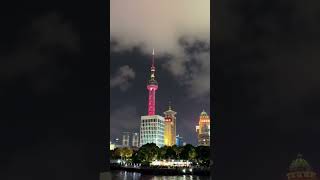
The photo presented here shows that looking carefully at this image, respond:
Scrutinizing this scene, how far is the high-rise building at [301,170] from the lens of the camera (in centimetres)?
314

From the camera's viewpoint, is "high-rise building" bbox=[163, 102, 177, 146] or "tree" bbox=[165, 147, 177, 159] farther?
"high-rise building" bbox=[163, 102, 177, 146]

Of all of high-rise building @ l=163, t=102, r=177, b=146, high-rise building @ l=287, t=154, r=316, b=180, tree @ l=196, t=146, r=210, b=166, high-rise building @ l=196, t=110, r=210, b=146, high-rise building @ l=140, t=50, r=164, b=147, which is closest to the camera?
high-rise building @ l=287, t=154, r=316, b=180

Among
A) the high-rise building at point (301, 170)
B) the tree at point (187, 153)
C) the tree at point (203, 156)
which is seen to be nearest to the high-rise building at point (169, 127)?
the tree at point (187, 153)

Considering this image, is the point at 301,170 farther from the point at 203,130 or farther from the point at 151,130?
the point at 203,130

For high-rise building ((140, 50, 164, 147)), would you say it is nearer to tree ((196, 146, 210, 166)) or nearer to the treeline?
the treeline

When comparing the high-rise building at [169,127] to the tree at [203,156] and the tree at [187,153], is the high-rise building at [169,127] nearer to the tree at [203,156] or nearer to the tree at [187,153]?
the tree at [187,153]

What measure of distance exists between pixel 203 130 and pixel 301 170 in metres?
94.5

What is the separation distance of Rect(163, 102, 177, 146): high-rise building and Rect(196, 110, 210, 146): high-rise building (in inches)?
265

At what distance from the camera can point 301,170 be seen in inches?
123

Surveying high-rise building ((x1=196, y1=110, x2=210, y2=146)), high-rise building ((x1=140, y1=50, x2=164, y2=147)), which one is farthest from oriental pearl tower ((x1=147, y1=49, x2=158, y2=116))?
high-rise building ((x1=196, y1=110, x2=210, y2=146))

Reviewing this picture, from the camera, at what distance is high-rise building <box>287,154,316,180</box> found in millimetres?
3139
